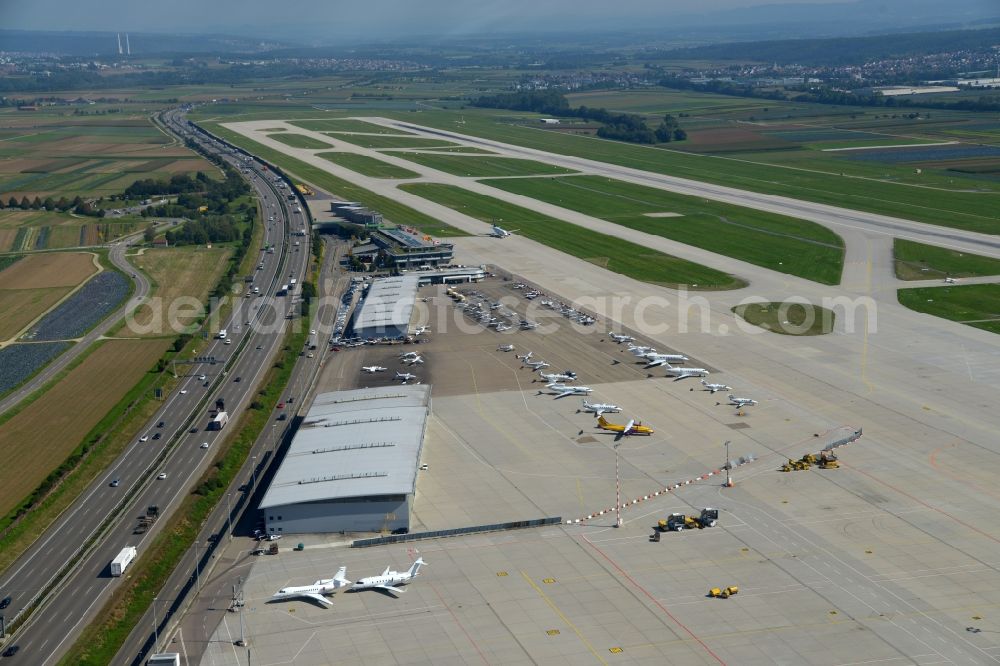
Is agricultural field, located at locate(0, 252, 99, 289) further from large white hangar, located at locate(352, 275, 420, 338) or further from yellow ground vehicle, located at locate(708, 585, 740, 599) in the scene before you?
yellow ground vehicle, located at locate(708, 585, 740, 599)

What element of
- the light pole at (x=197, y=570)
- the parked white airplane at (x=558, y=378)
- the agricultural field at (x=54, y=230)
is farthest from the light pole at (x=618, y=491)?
the agricultural field at (x=54, y=230)

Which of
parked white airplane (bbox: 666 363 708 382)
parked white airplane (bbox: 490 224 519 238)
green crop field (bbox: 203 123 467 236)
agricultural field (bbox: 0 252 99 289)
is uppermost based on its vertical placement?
green crop field (bbox: 203 123 467 236)

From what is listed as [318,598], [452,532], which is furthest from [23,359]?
[318,598]

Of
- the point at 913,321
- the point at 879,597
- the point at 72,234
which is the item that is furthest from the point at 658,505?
the point at 72,234

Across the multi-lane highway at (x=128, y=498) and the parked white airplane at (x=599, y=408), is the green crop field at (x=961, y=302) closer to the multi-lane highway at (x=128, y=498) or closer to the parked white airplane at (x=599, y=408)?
the parked white airplane at (x=599, y=408)

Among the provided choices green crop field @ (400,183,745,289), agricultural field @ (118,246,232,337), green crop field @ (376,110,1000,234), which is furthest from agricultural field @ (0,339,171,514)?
green crop field @ (376,110,1000,234)
